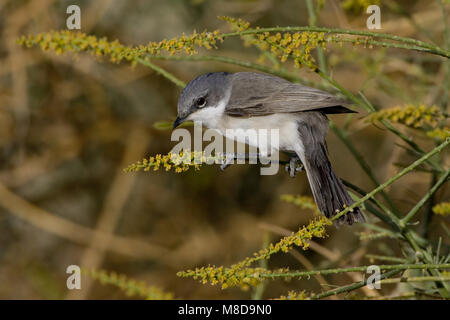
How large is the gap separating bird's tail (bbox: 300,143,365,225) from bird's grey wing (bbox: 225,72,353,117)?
28 centimetres

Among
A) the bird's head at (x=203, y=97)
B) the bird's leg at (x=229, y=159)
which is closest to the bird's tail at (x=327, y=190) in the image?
the bird's leg at (x=229, y=159)

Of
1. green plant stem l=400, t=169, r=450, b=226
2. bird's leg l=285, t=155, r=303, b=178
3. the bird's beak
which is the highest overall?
the bird's beak

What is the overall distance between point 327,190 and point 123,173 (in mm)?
3354

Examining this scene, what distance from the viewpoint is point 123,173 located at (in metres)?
5.60

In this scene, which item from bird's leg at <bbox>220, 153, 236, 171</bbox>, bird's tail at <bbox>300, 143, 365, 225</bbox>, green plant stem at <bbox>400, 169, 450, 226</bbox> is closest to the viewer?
green plant stem at <bbox>400, 169, 450, 226</bbox>

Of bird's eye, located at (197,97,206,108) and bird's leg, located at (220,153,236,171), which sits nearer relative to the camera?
bird's leg, located at (220,153,236,171)

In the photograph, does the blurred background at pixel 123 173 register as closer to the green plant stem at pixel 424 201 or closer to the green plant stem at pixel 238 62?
the green plant stem at pixel 238 62

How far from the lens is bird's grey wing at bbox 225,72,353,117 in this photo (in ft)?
9.60

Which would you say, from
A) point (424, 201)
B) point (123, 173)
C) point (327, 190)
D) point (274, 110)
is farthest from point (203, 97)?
point (123, 173)

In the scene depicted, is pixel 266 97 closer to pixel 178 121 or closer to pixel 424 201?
pixel 178 121

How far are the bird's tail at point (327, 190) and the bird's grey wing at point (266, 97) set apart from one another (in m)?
0.28

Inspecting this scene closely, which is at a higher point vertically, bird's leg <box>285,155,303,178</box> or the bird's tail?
bird's leg <box>285,155,303,178</box>

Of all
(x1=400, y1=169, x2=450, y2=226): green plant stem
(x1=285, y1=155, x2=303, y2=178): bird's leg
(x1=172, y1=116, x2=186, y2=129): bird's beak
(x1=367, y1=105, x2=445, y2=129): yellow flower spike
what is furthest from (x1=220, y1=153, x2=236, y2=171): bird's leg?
(x1=400, y1=169, x2=450, y2=226): green plant stem

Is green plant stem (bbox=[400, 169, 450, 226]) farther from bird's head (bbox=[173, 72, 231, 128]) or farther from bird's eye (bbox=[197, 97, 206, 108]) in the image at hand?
bird's eye (bbox=[197, 97, 206, 108])
